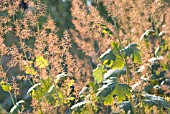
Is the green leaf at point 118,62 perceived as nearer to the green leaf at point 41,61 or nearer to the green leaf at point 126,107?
the green leaf at point 126,107

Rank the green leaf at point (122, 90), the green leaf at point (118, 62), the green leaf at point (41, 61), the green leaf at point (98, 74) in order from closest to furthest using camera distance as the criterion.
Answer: the green leaf at point (122, 90)
the green leaf at point (41, 61)
the green leaf at point (118, 62)
the green leaf at point (98, 74)

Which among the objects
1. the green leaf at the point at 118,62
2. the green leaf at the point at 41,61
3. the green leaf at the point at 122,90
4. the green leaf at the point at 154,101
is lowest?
the green leaf at the point at 154,101

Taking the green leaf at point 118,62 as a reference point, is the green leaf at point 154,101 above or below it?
below

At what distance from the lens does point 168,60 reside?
6047 millimetres

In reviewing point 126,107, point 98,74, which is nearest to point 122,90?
point 126,107

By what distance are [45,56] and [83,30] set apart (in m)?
0.78

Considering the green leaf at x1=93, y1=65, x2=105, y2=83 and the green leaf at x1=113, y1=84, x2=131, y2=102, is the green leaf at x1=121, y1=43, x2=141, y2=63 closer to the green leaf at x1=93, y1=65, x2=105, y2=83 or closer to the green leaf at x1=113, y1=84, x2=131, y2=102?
the green leaf at x1=113, y1=84, x2=131, y2=102

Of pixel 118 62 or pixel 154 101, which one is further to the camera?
pixel 118 62

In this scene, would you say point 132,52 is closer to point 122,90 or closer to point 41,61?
point 122,90

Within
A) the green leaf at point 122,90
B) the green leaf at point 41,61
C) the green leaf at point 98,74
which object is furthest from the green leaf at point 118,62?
the green leaf at point 41,61

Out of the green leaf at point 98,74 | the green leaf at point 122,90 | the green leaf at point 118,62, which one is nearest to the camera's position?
the green leaf at point 122,90

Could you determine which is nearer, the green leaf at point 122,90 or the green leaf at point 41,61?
the green leaf at point 122,90

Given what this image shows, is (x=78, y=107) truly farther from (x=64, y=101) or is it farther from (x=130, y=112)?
(x=130, y=112)

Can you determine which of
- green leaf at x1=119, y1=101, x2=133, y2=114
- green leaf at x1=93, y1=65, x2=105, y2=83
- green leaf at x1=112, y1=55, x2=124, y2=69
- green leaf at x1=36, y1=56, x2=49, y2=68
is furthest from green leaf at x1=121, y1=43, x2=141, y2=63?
green leaf at x1=36, y1=56, x2=49, y2=68
